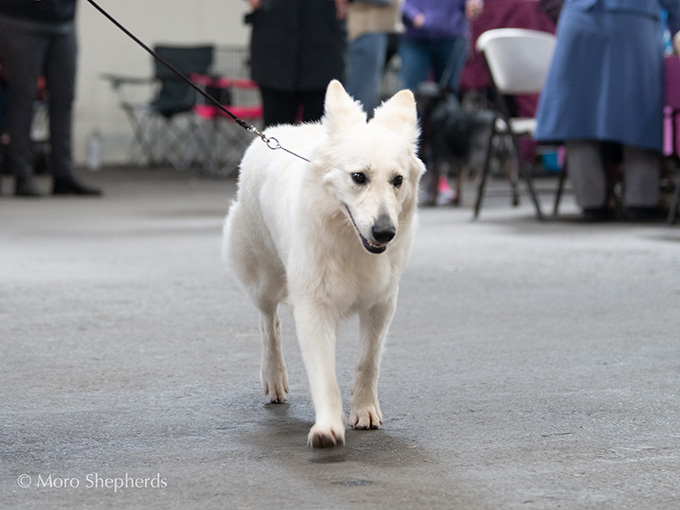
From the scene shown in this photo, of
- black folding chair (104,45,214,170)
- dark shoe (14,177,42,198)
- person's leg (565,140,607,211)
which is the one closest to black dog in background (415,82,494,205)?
person's leg (565,140,607,211)

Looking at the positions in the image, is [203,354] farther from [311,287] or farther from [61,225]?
[61,225]

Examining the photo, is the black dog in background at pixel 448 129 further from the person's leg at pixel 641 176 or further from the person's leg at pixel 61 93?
the person's leg at pixel 61 93

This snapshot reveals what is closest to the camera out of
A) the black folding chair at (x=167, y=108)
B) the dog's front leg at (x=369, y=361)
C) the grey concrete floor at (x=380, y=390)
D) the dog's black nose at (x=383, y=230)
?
the grey concrete floor at (x=380, y=390)

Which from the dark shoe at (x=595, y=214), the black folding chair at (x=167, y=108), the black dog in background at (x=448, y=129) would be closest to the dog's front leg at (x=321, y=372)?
the dark shoe at (x=595, y=214)

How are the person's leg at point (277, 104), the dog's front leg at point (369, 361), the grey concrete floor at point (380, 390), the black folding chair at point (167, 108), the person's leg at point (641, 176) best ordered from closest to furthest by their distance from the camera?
the grey concrete floor at point (380, 390)
the dog's front leg at point (369, 361)
the person's leg at point (277, 104)
the person's leg at point (641, 176)
the black folding chair at point (167, 108)

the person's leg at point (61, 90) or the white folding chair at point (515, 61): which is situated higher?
the white folding chair at point (515, 61)

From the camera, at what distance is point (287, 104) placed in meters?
5.33

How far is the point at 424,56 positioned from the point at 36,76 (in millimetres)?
3139

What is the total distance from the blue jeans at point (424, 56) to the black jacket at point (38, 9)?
8.72ft

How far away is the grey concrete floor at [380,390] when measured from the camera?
1.73 meters

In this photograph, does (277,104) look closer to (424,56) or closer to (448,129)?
(448,129)

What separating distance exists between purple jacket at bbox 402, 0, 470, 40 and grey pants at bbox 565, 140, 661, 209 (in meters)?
1.75

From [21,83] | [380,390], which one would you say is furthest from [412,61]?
[380,390]

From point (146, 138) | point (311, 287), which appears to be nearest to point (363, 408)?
→ point (311, 287)
